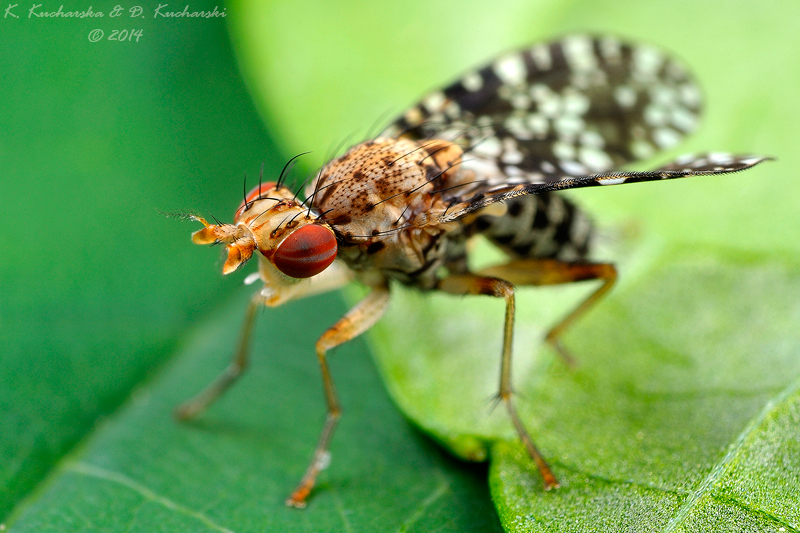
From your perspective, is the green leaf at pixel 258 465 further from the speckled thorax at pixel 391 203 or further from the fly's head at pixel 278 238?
the fly's head at pixel 278 238

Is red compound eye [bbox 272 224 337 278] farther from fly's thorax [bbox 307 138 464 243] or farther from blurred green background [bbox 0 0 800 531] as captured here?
blurred green background [bbox 0 0 800 531]

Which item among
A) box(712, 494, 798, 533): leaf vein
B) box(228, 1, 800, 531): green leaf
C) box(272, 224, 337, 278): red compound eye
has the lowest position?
box(712, 494, 798, 533): leaf vein

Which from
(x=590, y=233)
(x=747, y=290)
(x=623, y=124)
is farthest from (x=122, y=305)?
(x=747, y=290)

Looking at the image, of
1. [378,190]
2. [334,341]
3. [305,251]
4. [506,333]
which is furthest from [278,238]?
[506,333]

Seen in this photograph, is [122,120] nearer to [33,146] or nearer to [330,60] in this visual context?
[33,146]

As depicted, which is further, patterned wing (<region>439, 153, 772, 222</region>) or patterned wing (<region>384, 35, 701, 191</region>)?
patterned wing (<region>384, 35, 701, 191</region>)

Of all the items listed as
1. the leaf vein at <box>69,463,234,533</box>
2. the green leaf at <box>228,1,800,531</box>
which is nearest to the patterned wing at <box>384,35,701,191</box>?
the green leaf at <box>228,1,800,531</box>
